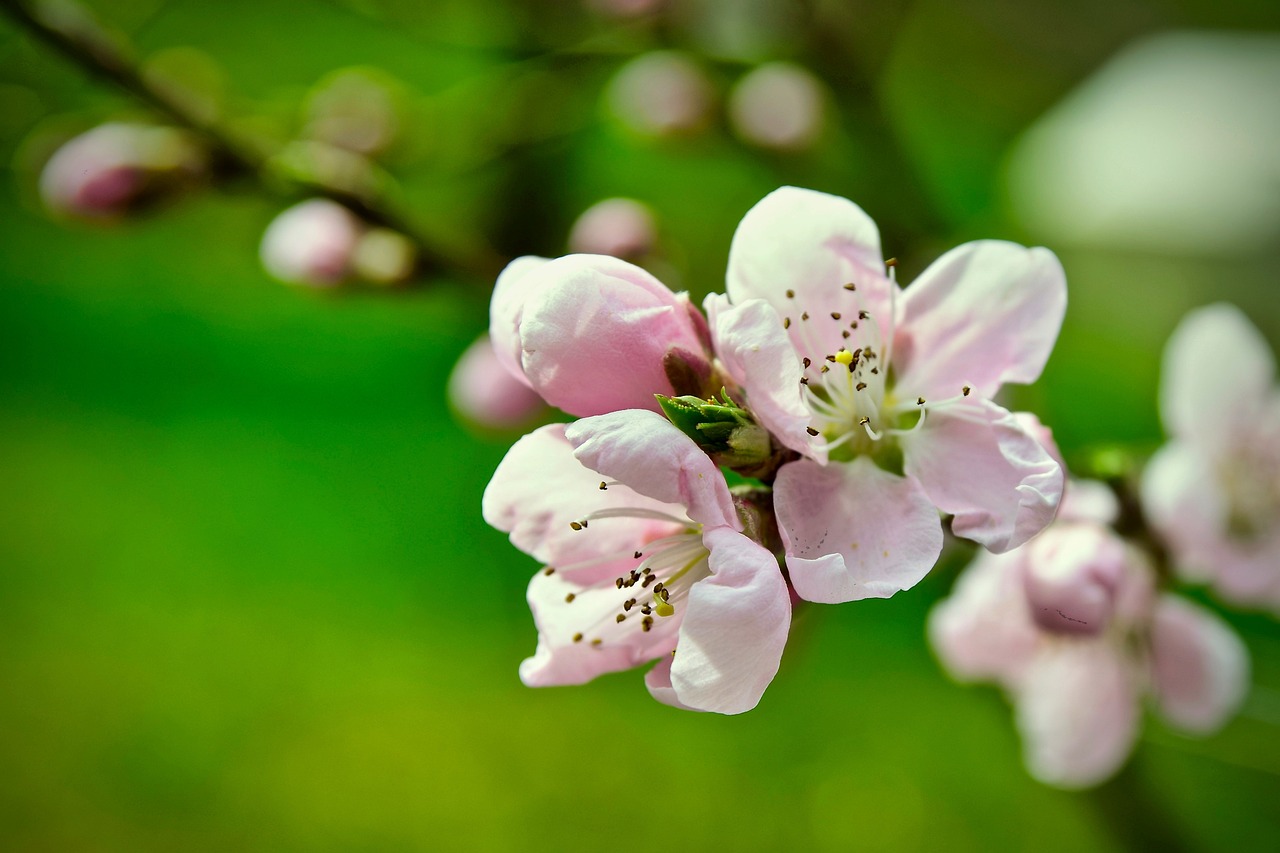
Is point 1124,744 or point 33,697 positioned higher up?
point 33,697

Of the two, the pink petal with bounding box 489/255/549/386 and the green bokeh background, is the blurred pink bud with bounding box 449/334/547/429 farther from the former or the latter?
the pink petal with bounding box 489/255/549/386

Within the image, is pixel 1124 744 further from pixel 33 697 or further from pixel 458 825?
pixel 33 697

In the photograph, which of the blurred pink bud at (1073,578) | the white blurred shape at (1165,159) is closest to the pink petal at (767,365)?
the blurred pink bud at (1073,578)

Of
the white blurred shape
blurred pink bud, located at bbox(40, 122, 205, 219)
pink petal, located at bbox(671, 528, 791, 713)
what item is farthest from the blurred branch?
the white blurred shape

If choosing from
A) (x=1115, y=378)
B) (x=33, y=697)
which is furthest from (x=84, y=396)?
(x=1115, y=378)

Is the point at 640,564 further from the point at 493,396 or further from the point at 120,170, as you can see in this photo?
the point at 120,170

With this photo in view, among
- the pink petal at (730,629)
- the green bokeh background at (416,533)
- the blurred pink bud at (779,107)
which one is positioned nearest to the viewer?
the pink petal at (730,629)

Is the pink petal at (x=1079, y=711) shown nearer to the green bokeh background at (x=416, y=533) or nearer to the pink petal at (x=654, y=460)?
the green bokeh background at (x=416, y=533)
